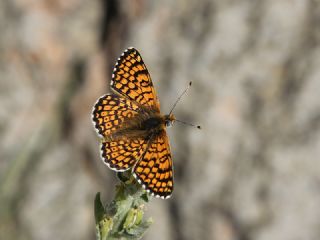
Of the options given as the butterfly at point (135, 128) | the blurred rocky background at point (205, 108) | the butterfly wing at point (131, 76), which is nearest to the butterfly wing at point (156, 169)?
the butterfly at point (135, 128)

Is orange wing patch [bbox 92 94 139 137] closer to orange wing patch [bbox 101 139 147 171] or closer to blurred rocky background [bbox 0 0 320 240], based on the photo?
orange wing patch [bbox 101 139 147 171]

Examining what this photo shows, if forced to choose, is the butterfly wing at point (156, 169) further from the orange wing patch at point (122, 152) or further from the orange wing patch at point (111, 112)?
the orange wing patch at point (111, 112)

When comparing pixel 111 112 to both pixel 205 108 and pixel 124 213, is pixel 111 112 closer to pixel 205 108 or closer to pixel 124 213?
pixel 124 213

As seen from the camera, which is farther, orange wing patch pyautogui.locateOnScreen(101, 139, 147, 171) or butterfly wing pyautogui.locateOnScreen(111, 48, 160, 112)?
butterfly wing pyautogui.locateOnScreen(111, 48, 160, 112)

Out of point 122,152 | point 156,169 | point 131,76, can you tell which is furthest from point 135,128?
point 156,169

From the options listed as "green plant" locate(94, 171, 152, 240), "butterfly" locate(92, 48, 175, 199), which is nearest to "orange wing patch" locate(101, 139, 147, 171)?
"butterfly" locate(92, 48, 175, 199)
